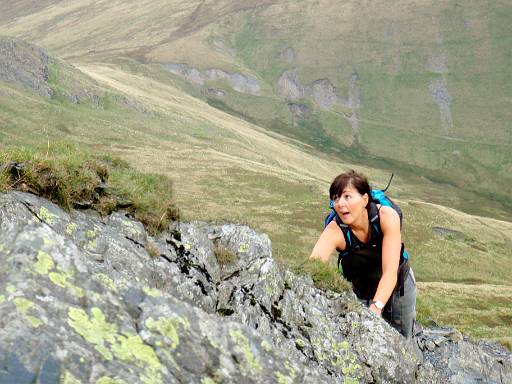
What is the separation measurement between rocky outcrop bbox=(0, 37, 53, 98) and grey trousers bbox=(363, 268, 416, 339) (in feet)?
479

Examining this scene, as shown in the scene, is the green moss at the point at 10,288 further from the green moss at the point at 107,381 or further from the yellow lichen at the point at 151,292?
the yellow lichen at the point at 151,292

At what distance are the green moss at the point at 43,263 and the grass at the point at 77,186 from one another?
3.25 meters

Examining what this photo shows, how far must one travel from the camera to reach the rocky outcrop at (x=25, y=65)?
13800cm

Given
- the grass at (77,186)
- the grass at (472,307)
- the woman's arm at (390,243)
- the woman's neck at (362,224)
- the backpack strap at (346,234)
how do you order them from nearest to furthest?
the woman's arm at (390,243) < the woman's neck at (362,224) < the backpack strap at (346,234) < the grass at (77,186) < the grass at (472,307)

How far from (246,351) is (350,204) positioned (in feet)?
11.5

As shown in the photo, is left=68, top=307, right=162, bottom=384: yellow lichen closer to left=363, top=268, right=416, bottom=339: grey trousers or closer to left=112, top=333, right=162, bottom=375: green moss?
left=112, top=333, right=162, bottom=375: green moss

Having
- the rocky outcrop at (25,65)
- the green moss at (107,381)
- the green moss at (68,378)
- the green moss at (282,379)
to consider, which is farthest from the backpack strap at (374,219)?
the rocky outcrop at (25,65)

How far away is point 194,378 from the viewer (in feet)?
20.2

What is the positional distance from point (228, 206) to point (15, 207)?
78.3 meters

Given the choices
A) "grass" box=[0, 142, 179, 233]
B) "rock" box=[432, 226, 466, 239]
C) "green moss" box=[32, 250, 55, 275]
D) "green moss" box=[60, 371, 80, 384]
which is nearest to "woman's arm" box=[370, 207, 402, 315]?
"green moss" box=[32, 250, 55, 275]

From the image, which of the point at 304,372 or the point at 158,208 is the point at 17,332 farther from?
the point at 158,208

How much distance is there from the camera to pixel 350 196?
29.3ft

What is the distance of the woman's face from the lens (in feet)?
29.2

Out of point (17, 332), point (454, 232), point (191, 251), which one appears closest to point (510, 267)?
point (454, 232)
